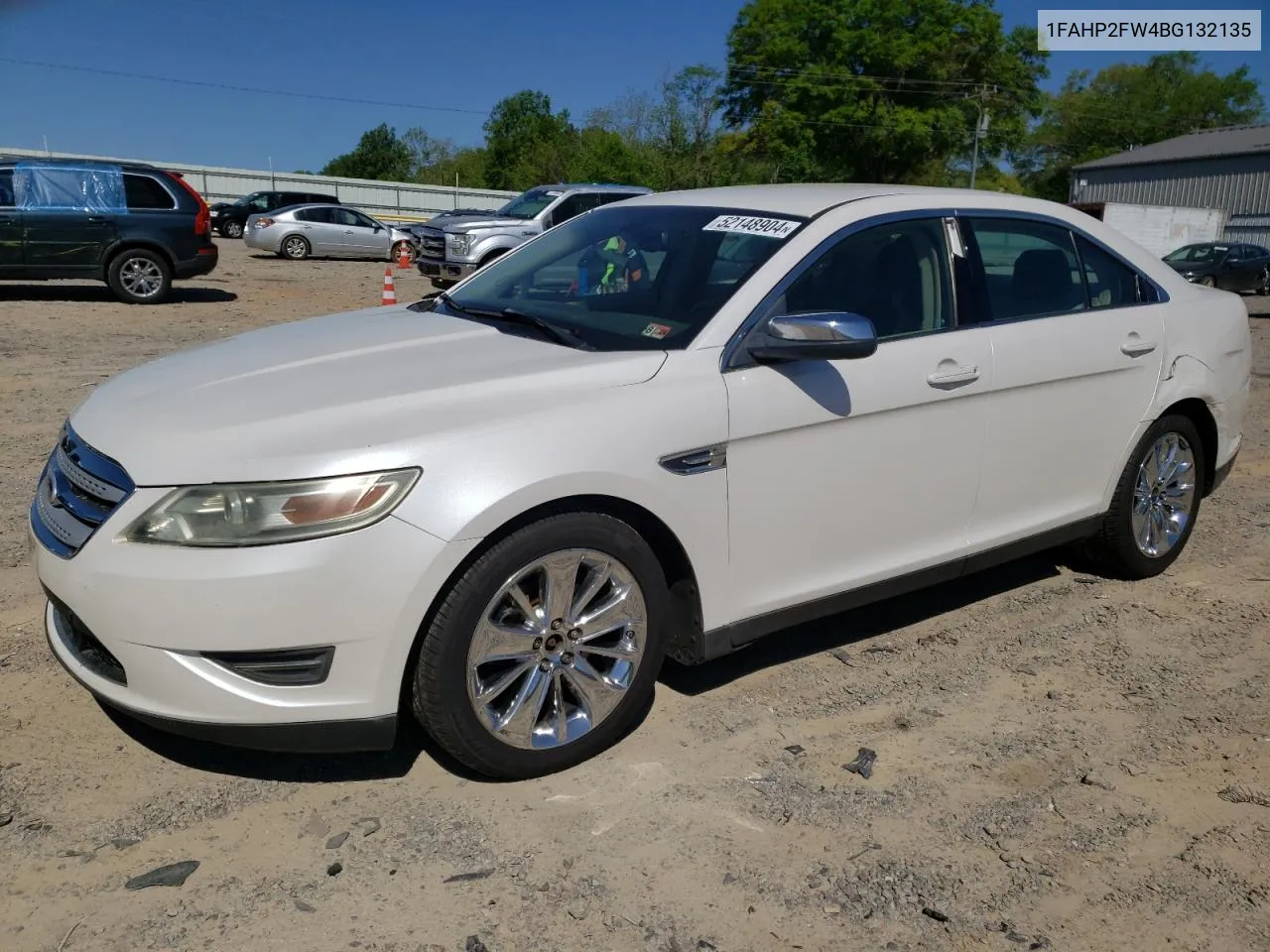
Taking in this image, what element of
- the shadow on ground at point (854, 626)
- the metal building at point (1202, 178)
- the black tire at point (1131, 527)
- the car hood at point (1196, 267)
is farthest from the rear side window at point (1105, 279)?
the metal building at point (1202, 178)

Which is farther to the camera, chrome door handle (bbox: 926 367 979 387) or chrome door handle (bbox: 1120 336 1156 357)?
chrome door handle (bbox: 1120 336 1156 357)

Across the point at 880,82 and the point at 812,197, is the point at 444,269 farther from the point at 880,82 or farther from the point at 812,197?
the point at 880,82

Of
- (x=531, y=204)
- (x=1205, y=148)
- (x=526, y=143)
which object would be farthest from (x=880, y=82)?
(x=531, y=204)

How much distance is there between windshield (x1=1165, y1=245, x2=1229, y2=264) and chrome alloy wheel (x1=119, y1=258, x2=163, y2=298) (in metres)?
23.9

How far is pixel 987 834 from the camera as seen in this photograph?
10.0 ft

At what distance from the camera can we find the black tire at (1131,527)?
473 centimetres

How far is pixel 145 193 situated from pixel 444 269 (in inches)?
173

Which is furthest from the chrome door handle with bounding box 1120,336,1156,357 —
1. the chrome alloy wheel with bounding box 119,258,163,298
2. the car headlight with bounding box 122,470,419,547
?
the chrome alloy wheel with bounding box 119,258,163,298

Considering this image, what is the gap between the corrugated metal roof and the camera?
47.4m

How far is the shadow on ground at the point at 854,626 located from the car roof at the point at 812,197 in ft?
5.23

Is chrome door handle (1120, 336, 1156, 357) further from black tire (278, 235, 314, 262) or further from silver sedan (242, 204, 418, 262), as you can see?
black tire (278, 235, 314, 262)

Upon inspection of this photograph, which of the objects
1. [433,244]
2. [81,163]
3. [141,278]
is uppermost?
[81,163]

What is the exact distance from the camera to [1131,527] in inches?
190

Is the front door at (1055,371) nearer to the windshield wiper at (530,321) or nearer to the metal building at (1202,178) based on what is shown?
the windshield wiper at (530,321)
